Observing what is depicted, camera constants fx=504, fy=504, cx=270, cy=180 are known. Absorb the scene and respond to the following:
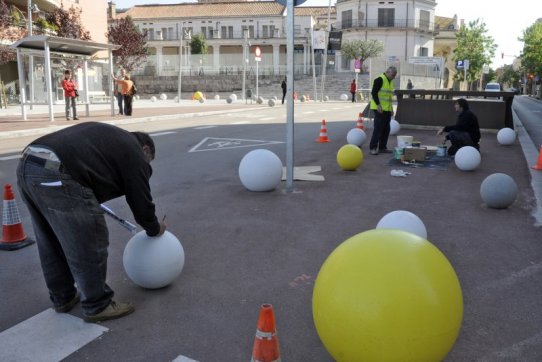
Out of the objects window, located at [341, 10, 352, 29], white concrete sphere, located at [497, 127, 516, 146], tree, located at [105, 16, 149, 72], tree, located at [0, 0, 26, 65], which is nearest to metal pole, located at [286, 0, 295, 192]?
white concrete sphere, located at [497, 127, 516, 146]

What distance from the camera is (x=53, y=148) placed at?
339 centimetres

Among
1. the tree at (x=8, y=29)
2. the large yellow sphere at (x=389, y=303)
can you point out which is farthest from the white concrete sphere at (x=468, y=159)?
the tree at (x=8, y=29)

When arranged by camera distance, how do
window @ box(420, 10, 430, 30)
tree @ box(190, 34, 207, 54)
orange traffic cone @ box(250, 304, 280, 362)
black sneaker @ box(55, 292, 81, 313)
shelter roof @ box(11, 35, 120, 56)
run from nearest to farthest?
orange traffic cone @ box(250, 304, 280, 362), black sneaker @ box(55, 292, 81, 313), shelter roof @ box(11, 35, 120, 56), window @ box(420, 10, 430, 30), tree @ box(190, 34, 207, 54)

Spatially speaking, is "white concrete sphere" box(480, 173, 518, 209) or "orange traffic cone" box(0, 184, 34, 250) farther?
"white concrete sphere" box(480, 173, 518, 209)

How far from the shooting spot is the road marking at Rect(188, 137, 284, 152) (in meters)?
13.2

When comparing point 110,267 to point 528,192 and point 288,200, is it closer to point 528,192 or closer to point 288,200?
point 288,200

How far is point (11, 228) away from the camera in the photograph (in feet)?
18.2

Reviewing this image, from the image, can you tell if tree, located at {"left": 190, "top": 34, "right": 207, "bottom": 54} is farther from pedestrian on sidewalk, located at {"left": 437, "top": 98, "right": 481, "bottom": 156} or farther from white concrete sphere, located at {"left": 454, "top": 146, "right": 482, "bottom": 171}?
white concrete sphere, located at {"left": 454, "top": 146, "right": 482, "bottom": 171}

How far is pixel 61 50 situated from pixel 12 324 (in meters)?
18.4

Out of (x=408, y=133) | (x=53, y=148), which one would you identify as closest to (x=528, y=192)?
(x=53, y=148)

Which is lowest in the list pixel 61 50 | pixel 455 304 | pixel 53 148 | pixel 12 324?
pixel 12 324

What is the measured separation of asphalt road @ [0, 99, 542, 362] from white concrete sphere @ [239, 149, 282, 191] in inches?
7.0

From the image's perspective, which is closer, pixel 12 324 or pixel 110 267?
pixel 12 324

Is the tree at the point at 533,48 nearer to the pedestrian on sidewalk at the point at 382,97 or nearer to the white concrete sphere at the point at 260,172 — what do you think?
→ the pedestrian on sidewalk at the point at 382,97
